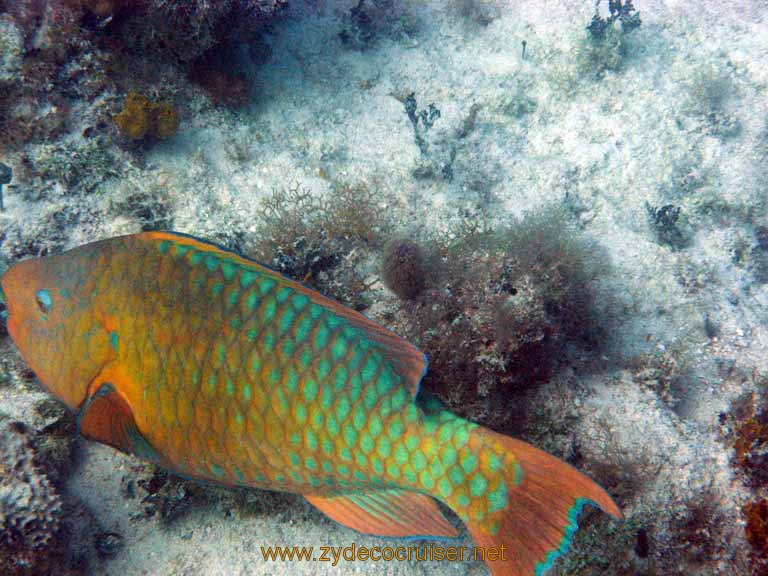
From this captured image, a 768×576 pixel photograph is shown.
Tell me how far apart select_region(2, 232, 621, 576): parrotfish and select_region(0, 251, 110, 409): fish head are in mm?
11

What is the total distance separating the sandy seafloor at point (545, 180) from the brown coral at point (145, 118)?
0.62 ft

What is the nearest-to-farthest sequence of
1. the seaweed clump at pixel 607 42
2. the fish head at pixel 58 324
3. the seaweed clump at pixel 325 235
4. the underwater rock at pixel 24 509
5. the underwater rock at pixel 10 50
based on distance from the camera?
the fish head at pixel 58 324
the underwater rock at pixel 24 509
the seaweed clump at pixel 325 235
the underwater rock at pixel 10 50
the seaweed clump at pixel 607 42

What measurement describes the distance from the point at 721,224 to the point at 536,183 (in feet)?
7.55

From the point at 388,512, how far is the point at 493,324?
1.43 metres

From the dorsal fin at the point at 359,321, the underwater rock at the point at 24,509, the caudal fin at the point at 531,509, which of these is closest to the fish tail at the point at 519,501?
the caudal fin at the point at 531,509

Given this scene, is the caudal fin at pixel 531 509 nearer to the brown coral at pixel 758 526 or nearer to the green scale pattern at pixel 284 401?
the green scale pattern at pixel 284 401

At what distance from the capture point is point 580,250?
400 cm

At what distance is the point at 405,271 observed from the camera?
11.0ft

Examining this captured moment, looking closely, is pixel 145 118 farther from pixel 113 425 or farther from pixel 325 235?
pixel 113 425

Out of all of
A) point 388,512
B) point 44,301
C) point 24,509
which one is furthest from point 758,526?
point 24,509

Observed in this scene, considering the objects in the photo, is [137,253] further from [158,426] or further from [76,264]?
[158,426]

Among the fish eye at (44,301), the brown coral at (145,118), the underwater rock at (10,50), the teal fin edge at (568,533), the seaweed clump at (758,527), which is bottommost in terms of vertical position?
the seaweed clump at (758,527)

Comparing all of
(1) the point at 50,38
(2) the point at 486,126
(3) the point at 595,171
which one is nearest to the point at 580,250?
(3) the point at 595,171

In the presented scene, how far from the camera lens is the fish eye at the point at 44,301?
2109 mm
